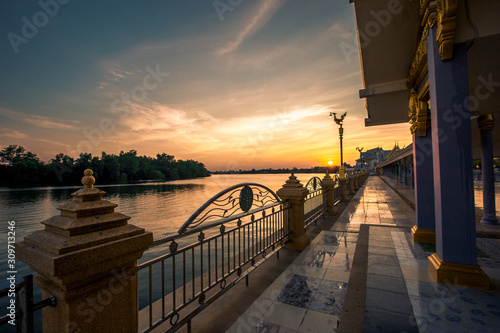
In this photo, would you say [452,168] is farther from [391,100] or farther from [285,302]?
[391,100]

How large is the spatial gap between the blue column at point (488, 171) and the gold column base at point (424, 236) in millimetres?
3467

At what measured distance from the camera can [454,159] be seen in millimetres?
3652

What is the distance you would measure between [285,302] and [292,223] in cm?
235

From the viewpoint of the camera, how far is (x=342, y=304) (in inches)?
126

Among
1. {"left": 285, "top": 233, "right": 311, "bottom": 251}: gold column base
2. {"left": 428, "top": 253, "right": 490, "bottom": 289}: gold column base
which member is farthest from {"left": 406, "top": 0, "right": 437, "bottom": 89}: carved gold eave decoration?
{"left": 285, "top": 233, "right": 311, "bottom": 251}: gold column base

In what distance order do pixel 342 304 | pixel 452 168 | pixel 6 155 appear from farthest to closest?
pixel 6 155
pixel 452 168
pixel 342 304

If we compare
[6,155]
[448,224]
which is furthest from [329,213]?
[6,155]

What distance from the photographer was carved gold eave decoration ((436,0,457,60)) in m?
3.31

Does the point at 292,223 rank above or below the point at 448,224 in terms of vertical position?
below

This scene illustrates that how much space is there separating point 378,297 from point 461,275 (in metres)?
1.51

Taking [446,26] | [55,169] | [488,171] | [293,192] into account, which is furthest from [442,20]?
[55,169]

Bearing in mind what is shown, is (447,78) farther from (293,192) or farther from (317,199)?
(317,199)

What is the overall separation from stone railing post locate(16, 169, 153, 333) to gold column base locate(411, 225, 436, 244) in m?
6.72

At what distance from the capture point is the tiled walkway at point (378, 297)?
2742 mm
